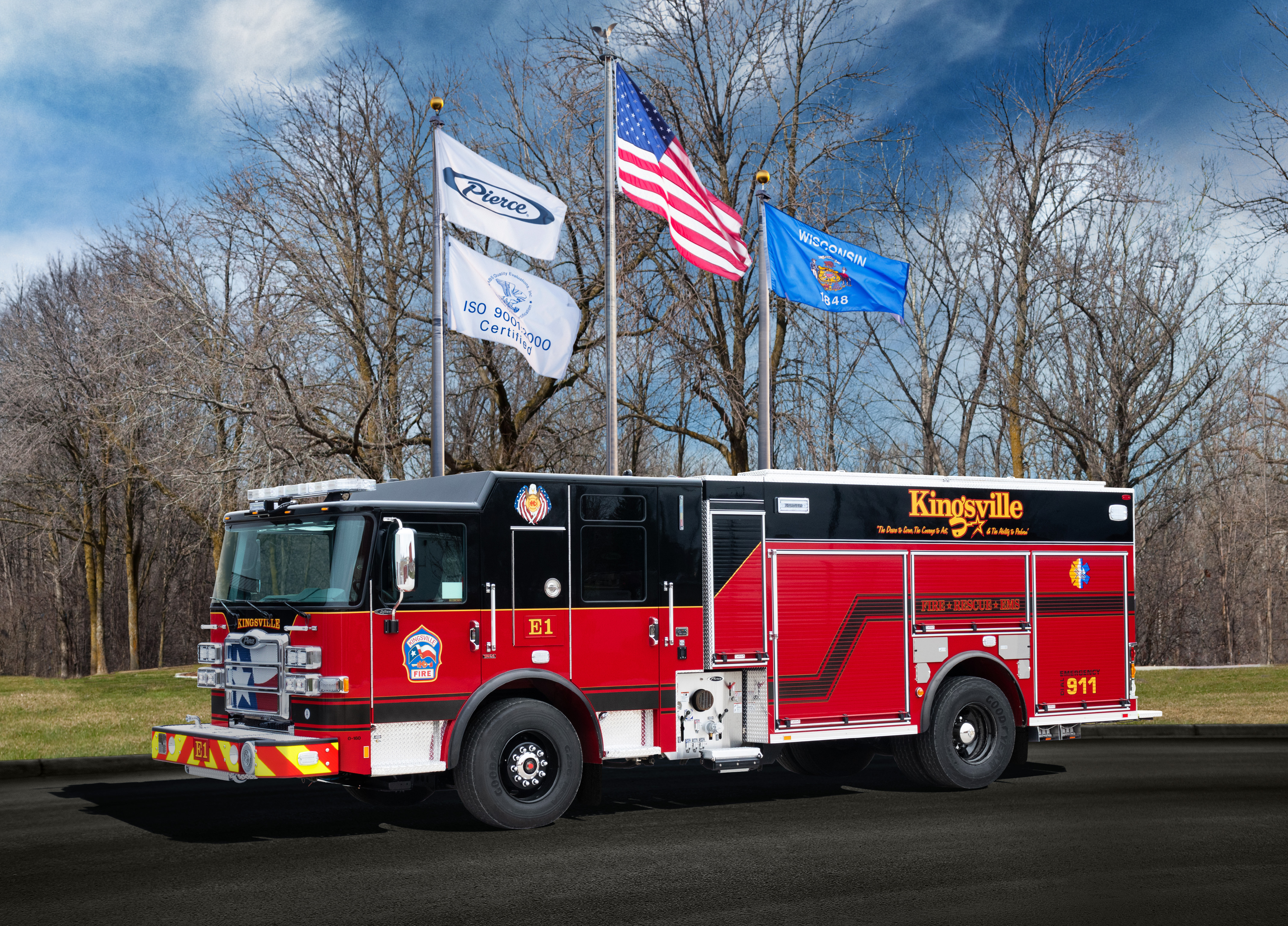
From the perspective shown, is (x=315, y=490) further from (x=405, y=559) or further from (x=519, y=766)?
(x=519, y=766)

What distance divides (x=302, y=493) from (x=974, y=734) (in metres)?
6.99

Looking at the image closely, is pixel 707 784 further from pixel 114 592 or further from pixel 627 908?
pixel 114 592

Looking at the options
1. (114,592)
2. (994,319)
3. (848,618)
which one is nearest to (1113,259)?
(994,319)

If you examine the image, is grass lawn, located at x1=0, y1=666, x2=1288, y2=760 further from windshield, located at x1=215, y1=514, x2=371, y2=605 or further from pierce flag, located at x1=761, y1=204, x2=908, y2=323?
pierce flag, located at x1=761, y1=204, x2=908, y2=323

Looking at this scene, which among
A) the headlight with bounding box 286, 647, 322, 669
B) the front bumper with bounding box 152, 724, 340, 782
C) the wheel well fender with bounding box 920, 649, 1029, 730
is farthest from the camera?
the wheel well fender with bounding box 920, 649, 1029, 730

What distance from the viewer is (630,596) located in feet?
36.2

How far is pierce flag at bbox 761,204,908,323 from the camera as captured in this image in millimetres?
18109

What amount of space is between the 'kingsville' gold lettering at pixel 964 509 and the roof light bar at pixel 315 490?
17.4 ft

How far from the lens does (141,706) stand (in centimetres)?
2142

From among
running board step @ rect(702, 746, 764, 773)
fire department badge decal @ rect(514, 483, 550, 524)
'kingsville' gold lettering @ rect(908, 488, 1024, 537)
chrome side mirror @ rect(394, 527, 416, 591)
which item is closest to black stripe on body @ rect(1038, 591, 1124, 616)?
'kingsville' gold lettering @ rect(908, 488, 1024, 537)

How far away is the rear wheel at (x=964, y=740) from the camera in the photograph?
12.5 meters

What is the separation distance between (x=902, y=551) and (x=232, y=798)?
6.85 meters

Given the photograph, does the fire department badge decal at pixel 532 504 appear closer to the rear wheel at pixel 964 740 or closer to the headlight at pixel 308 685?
the headlight at pixel 308 685

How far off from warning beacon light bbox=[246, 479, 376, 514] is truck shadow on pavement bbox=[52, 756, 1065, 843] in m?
2.63
